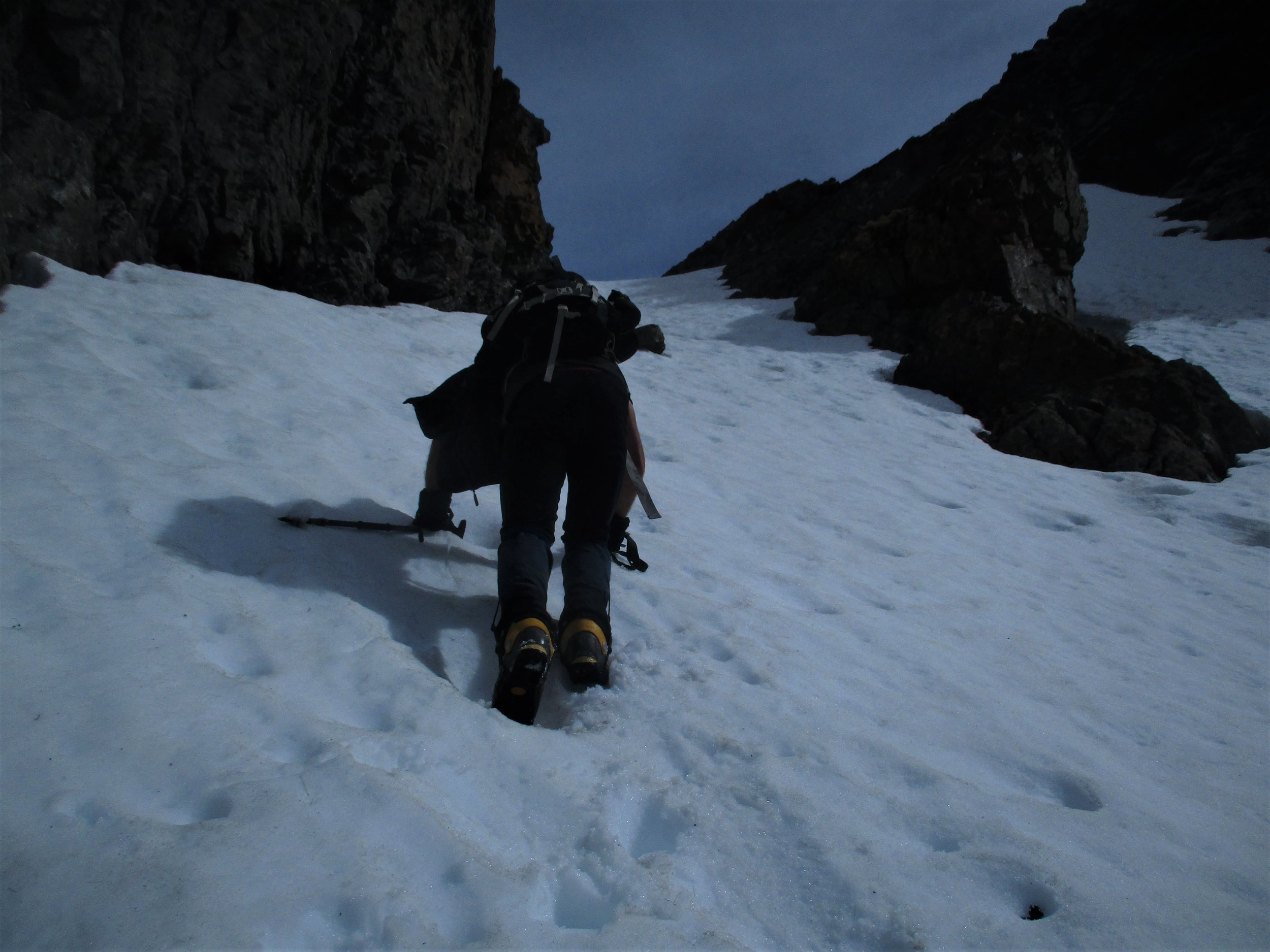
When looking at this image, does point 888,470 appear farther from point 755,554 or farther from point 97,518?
point 97,518

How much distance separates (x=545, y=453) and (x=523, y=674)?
89cm

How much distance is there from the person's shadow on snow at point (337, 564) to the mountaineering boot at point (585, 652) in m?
0.31

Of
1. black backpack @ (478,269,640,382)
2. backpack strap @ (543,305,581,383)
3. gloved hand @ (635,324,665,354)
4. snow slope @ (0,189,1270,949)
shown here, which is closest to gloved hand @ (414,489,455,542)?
snow slope @ (0,189,1270,949)

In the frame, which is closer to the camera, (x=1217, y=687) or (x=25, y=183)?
(x=1217, y=687)

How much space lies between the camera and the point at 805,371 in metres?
12.7

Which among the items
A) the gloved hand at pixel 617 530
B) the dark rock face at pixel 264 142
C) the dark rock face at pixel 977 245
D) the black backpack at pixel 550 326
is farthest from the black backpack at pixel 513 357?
the dark rock face at pixel 977 245

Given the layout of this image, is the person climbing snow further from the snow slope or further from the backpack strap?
the snow slope

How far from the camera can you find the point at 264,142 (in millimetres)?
8461

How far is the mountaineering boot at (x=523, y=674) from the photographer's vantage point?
217 centimetres

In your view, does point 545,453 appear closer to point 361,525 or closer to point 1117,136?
point 361,525

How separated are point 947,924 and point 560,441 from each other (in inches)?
76.1

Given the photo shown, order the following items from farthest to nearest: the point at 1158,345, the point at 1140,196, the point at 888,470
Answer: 1. the point at 1140,196
2. the point at 1158,345
3. the point at 888,470

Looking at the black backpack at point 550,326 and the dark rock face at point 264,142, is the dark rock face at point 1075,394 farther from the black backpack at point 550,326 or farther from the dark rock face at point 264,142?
the dark rock face at point 264,142

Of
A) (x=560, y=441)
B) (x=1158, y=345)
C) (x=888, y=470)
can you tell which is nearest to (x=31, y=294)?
(x=560, y=441)
